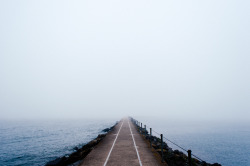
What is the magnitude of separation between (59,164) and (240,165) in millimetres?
23547

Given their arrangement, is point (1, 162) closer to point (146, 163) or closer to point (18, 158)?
point (18, 158)

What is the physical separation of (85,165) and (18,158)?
2027cm

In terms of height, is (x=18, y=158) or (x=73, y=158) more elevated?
(x=73, y=158)

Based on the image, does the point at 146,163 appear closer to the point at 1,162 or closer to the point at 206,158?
the point at 206,158

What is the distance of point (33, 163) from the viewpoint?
2286cm

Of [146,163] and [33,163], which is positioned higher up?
[146,163]

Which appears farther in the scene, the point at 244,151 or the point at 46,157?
the point at 244,151

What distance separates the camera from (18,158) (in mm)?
25781

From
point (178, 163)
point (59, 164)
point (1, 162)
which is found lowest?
point (1, 162)

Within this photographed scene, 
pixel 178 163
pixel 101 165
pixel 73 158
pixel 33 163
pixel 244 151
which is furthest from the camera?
pixel 244 151

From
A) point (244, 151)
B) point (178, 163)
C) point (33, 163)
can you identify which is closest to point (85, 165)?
point (178, 163)

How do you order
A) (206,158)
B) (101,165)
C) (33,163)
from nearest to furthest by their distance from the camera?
(101,165), (33,163), (206,158)

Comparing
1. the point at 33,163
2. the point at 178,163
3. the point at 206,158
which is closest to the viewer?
the point at 178,163

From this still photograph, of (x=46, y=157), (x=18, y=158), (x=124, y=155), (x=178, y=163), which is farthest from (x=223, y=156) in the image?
(x=18, y=158)
